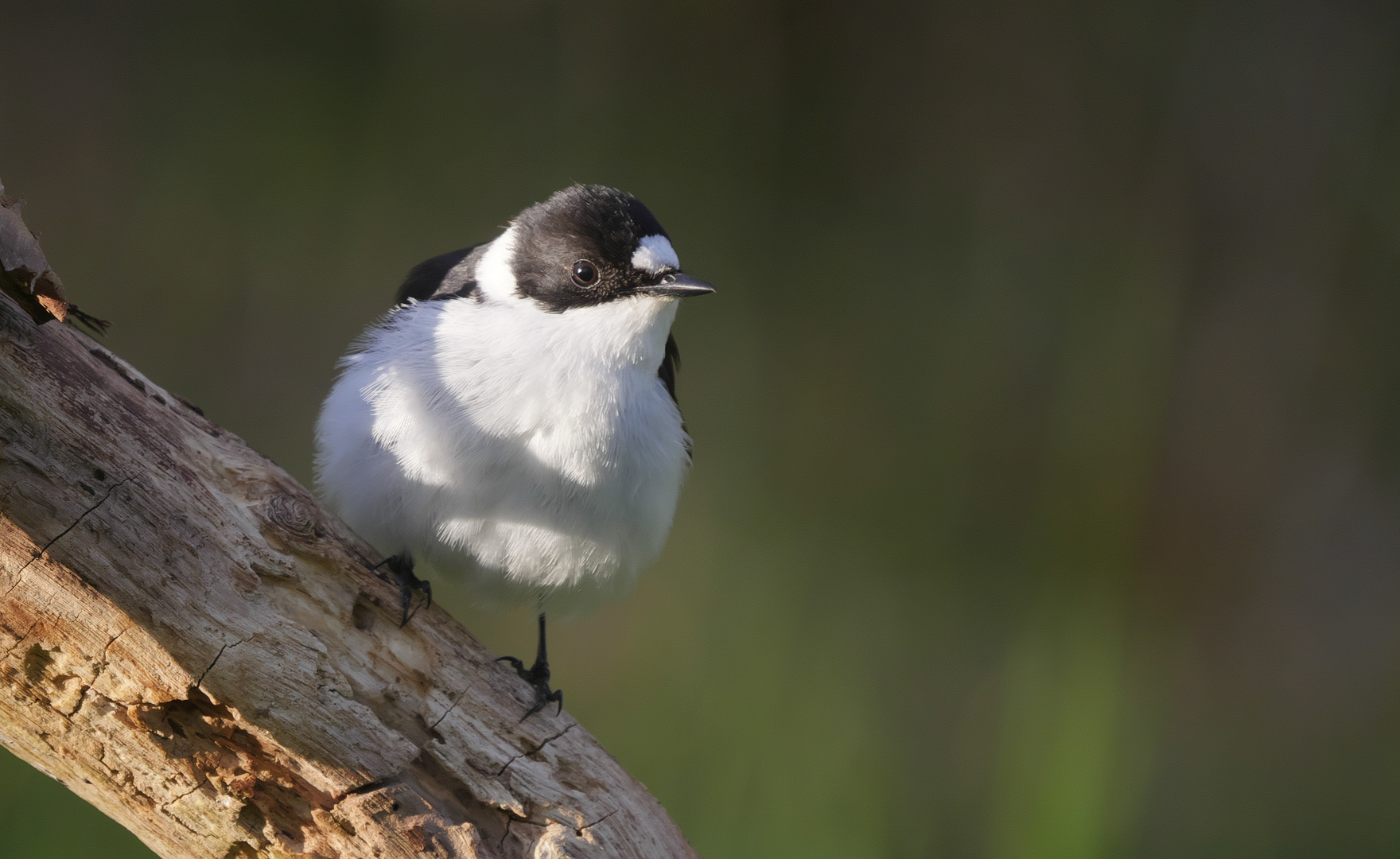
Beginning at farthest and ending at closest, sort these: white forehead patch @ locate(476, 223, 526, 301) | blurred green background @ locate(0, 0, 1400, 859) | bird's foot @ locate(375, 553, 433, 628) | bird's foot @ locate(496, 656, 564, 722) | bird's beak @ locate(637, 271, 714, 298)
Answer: blurred green background @ locate(0, 0, 1400, 859)
white forehead patch @ locate(476, 223, 526, 301)
bird's beak @ locate(637, 271, 714, 298)
bird's foot @ locate(496, 656, 564, 722)
bird's foot @ locate(375, 553, 433, 628)

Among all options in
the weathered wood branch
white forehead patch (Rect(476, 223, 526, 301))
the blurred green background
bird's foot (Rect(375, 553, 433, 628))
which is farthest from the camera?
the blurred green background

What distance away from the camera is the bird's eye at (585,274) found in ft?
6.57

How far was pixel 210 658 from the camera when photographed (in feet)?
4.38

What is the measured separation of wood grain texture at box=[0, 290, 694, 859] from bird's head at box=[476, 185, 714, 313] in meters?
0.66

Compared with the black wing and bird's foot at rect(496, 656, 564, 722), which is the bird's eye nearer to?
the black wing

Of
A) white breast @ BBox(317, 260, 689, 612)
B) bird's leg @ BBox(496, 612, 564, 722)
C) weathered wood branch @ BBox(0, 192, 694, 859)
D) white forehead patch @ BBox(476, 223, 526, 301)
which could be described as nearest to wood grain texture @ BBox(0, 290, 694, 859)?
weathered wood branch @ BBox(0, 192, 694, 859)

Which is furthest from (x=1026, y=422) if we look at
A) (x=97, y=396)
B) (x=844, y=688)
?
(x=97, y=396)

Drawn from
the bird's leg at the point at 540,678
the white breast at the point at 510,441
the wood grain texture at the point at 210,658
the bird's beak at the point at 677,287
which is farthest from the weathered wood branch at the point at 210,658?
the bird's beak at the point at 677,287

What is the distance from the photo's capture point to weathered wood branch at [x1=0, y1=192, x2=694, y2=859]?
1.25 meters

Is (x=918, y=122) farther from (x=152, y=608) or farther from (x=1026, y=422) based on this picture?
(x=152, y=608)

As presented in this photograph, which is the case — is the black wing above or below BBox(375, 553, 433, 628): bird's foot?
above

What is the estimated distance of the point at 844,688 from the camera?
4.00 m

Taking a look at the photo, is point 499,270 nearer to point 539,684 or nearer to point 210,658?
point 539,684

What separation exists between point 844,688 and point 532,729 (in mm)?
2495
